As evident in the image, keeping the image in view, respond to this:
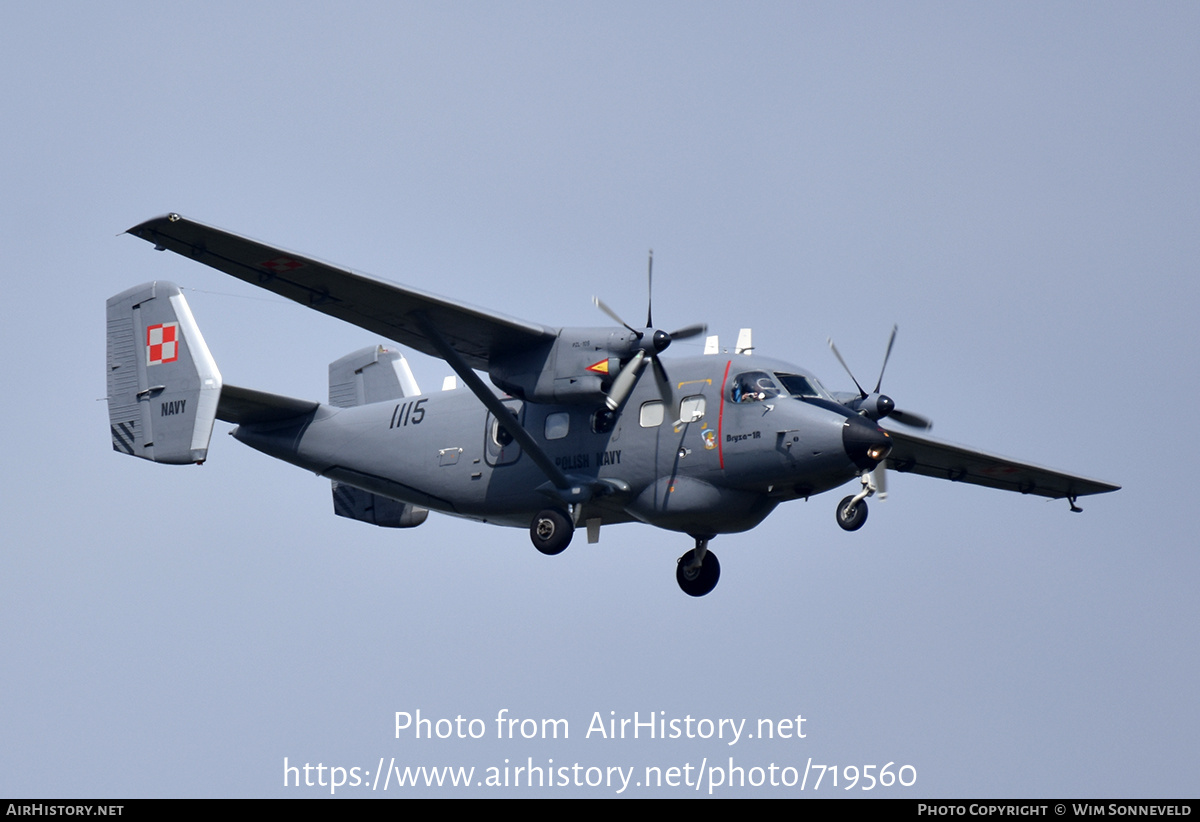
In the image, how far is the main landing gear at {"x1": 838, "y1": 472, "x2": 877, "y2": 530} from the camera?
914 inches

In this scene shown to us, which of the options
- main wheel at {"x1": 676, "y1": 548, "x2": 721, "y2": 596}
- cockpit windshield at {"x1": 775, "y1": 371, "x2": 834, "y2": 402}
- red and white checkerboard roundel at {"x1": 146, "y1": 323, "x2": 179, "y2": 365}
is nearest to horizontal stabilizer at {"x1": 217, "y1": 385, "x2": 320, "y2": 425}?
red and white checkerboard roundel at {"x1": 146, "y1": 323, "x2": 179, "y2": 365}

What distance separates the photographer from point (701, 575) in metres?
25.8

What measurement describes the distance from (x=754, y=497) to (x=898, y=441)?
432cm

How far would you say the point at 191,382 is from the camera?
83.7 ft

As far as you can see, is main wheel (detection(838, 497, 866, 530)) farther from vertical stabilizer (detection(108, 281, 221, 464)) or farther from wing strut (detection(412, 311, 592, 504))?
vertical stabilizer (detection(108, 281, 221, 464))

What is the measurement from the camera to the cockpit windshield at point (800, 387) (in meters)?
23.5

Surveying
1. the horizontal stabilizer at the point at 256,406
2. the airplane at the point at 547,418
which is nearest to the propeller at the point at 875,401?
the airplane at the point at 547,418

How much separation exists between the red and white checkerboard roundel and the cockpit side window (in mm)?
9427

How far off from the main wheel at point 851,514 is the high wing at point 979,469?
11.6 feet

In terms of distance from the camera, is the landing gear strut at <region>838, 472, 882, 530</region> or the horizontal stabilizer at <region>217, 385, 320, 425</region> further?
the horizontal stabilizer at <region>217, 385, 320, 425</region>

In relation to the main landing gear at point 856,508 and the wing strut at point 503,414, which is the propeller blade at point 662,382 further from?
the main landing gear at point 856,508

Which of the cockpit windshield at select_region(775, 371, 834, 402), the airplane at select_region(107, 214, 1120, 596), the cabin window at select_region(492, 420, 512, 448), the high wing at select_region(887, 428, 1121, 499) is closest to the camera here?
the airplane at select_region(107, 214, 1120, 596)

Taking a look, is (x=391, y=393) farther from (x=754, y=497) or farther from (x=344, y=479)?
(x=754, y=497)

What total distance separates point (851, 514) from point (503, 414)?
561cm
